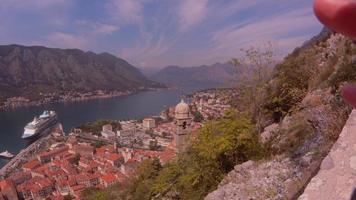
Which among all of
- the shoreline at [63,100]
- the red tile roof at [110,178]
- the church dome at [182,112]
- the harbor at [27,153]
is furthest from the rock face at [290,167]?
the shoreline at [63,100]

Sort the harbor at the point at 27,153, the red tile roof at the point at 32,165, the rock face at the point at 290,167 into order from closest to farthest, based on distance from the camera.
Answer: the rock face at the point at 290,167 → the red tile roof at the point at 32,165 → the harbor at the point at 27,153

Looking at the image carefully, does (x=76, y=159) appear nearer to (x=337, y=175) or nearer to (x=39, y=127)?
(x=39, y=127)

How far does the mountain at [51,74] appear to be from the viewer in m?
138

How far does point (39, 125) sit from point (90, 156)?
1828 centimetres

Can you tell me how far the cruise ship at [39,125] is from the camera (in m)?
61.6

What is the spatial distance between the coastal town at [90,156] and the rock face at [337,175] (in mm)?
16453

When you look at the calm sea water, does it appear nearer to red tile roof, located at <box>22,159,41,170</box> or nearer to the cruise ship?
→ the cruise ship

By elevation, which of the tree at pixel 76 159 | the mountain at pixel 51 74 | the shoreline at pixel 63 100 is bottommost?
the tree at pixel 76 159

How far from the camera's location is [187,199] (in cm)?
827

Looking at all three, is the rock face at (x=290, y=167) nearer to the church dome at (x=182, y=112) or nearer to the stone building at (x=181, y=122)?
the stone building at (x=181, y=122)

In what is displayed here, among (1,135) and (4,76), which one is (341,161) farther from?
(4,76)

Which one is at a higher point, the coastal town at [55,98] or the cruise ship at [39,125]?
the coastal town at [55,98]

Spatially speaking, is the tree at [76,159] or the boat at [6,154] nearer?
the tree at [76,159]

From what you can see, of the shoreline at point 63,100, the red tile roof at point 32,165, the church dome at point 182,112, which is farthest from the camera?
the shoreline at point 63,100
